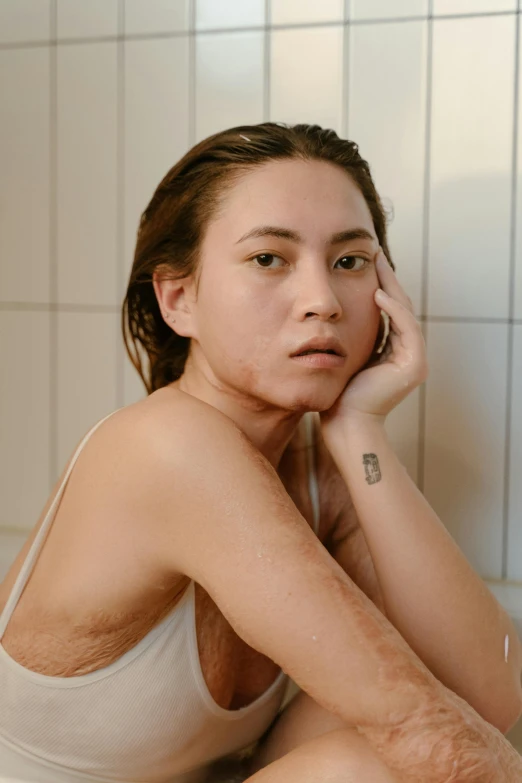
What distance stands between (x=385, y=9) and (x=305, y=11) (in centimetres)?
13

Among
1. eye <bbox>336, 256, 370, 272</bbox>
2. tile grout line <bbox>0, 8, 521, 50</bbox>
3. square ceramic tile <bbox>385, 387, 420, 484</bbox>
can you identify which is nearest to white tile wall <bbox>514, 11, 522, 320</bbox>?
tile grout line <bbox>0, 8, 521, 50</bbox>

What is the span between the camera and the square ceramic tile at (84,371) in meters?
1.68

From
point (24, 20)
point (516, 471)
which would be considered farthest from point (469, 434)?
point (24, 20)

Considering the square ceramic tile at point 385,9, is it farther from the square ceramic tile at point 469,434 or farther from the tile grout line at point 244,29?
the square ceramic tile at point 469,434

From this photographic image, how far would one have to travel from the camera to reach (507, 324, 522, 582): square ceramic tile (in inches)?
57.8

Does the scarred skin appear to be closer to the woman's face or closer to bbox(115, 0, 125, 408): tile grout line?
the woman's face

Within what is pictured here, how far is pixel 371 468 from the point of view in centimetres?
107

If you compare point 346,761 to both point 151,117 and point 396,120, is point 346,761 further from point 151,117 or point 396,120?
point 151,117

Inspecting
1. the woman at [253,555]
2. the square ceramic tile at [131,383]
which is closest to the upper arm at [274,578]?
the woman at [253,555]

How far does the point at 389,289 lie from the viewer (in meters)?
1.12

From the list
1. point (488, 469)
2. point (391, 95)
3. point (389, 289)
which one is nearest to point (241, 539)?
point (389, 289)

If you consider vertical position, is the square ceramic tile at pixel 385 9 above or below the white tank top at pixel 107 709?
above

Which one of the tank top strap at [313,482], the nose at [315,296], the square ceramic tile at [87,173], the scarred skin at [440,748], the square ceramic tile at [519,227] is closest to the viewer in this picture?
the scarred skin at [440,748]

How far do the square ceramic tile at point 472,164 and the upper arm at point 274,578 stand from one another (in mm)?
681
